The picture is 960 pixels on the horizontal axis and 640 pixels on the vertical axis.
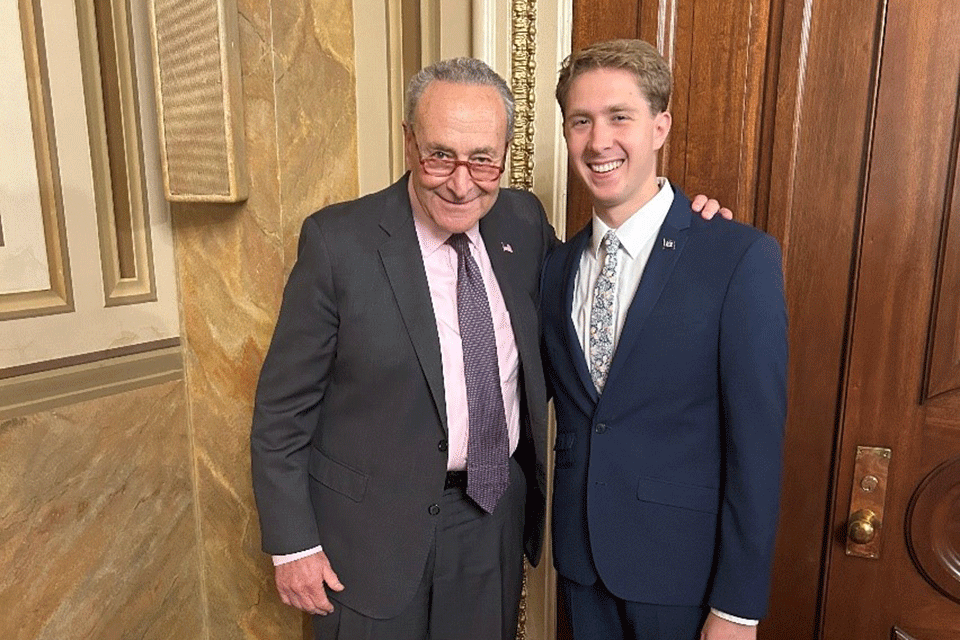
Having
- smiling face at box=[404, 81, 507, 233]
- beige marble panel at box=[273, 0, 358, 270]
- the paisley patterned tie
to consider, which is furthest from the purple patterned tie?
beige marble panel at box=[273, 0, 358, 270]

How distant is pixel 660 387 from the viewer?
1287mm

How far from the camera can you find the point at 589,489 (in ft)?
4.44

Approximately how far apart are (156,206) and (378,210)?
2.69ft

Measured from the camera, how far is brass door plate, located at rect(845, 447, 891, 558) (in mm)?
1592

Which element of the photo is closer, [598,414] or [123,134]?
[598,414]

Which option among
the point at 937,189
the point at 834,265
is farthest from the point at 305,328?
the point at 937,189

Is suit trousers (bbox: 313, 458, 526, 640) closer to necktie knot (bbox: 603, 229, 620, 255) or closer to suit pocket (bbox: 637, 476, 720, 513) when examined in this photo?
suit pocket (bbox: 637, 476, 720, 513)

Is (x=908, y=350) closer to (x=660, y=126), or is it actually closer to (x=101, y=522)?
(x=660, y=126)

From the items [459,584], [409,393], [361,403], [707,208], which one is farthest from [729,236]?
[459,584]

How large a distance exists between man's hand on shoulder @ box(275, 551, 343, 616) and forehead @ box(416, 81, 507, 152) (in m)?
0.88

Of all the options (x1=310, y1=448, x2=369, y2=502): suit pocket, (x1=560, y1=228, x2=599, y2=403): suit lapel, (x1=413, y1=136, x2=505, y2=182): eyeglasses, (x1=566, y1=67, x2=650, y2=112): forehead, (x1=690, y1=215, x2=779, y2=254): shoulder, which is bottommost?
(x1=310, y1=448, x2=369, y2=502): suit pocket

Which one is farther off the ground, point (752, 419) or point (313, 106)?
point (313, 106)

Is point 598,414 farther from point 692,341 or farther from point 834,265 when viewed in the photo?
point 834,265

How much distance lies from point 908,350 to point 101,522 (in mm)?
2009
